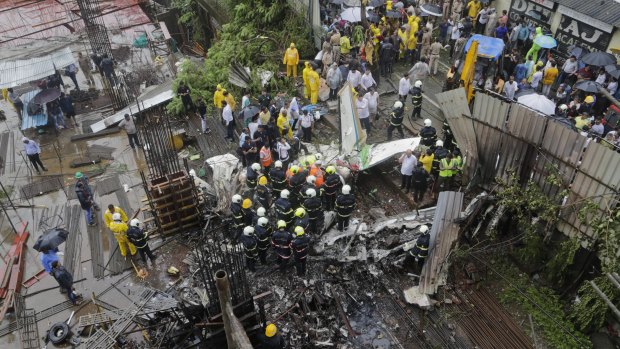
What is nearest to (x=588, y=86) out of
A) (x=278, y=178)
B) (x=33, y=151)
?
(x=278, y=178)

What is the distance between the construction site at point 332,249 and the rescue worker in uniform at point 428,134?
0.32 m

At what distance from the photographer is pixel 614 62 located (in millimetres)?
14836

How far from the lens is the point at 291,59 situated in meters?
18.7

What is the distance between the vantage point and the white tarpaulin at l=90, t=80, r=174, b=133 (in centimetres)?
1823

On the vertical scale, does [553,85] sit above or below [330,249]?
above

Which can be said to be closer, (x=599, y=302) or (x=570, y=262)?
(x=599, y=302)

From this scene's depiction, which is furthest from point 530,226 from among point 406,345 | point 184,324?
point 184,324

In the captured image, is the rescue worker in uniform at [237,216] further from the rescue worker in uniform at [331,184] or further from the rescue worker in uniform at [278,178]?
the rescue worker in uniform at [331,184]

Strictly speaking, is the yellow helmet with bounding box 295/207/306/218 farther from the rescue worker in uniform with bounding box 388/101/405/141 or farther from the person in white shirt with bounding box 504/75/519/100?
the person in white shirt with bounding box 504/75/519/100

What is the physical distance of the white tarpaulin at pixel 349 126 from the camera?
48.1ft

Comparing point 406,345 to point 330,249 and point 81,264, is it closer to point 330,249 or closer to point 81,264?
point 330,249

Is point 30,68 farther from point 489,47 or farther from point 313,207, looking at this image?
point 489,47

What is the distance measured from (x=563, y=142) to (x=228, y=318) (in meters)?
8.30

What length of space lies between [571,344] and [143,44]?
22557 millimetres
